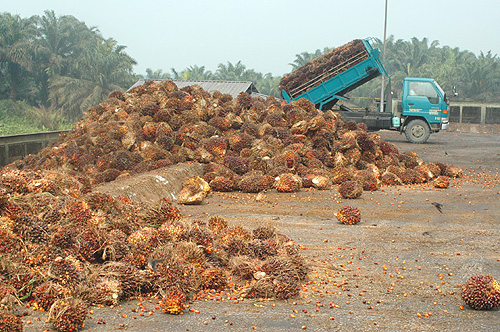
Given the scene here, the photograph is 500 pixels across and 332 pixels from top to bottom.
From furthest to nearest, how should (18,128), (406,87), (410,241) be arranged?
1. (18,128)
2. (406,87)
3. (410,241)

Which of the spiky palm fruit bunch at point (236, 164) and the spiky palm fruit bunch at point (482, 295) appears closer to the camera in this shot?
the spiky palm fruit bunch at point (482, 295)

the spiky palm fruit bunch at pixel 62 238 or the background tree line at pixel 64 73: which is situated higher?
the background tree line at pixel 64 73

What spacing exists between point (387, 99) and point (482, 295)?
1854cm

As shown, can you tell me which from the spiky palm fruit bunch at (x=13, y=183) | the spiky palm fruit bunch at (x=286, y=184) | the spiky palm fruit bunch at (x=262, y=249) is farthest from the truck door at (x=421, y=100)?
the spiky palm fruit bunch at (x=13, y=183)

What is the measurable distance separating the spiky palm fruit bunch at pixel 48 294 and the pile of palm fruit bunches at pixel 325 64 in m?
16.9

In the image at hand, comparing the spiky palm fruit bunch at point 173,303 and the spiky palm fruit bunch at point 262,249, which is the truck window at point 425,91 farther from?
the spiky palm fruit bunch at point 173,303

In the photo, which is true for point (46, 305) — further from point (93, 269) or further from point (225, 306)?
point (225, 306)

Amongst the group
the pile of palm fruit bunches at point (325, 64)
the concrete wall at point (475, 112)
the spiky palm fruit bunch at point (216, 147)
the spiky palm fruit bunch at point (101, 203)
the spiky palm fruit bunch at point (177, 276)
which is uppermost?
the pile of palm fruit bunches at point (325, 64)

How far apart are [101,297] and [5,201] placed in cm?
159

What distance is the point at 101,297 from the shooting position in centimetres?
475

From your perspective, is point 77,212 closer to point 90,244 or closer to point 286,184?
point 90,244

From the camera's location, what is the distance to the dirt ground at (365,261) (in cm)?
452

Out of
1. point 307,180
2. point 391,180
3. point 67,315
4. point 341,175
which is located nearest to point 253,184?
point 307,180

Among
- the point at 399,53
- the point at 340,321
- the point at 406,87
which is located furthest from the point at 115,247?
the point at 399,53
